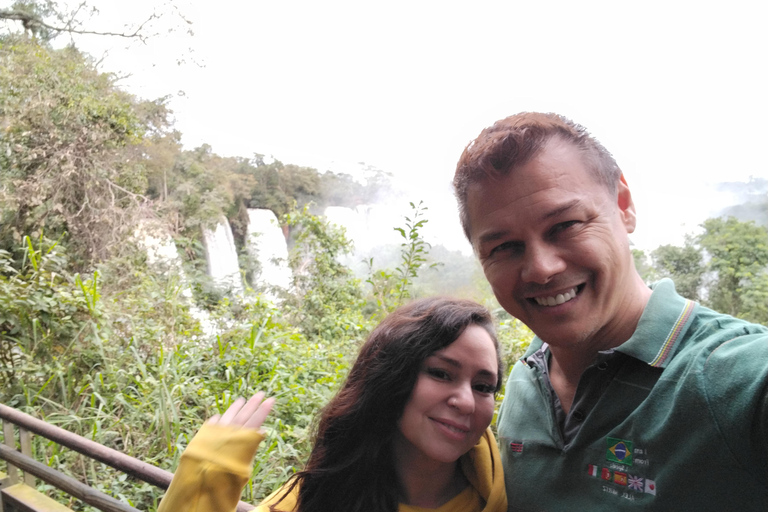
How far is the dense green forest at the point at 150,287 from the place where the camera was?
8.04 feet

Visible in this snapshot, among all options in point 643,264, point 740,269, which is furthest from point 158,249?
point 740,269

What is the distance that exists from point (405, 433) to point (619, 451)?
1.46ft

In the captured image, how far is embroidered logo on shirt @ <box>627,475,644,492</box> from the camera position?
707 millimetres

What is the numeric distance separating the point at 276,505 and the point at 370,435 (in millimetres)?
256

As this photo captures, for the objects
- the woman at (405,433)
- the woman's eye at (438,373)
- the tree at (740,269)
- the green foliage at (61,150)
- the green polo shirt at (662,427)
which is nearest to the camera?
the green polo shirt at (662,427)

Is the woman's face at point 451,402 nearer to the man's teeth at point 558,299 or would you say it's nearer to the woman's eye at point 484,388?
the woman's eye at point 484,388

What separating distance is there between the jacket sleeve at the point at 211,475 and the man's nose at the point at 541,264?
606mm

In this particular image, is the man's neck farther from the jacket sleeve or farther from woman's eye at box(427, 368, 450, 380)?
the jacket sleeve

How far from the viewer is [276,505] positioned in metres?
1.09

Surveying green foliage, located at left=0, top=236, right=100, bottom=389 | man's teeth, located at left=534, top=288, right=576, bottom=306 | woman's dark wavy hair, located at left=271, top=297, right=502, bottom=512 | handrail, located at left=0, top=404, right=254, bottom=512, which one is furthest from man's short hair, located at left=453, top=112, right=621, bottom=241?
green foliage, located at left=0, top=236, right=100, bottom=389

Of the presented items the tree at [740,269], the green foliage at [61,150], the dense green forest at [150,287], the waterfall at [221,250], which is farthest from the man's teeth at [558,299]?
the waterfall at [221,250]

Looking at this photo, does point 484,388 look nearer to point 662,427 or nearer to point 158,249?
point 662,427

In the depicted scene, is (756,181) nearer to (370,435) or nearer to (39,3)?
(370,435)

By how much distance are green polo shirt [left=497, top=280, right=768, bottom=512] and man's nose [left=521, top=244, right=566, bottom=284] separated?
0.52 feet
